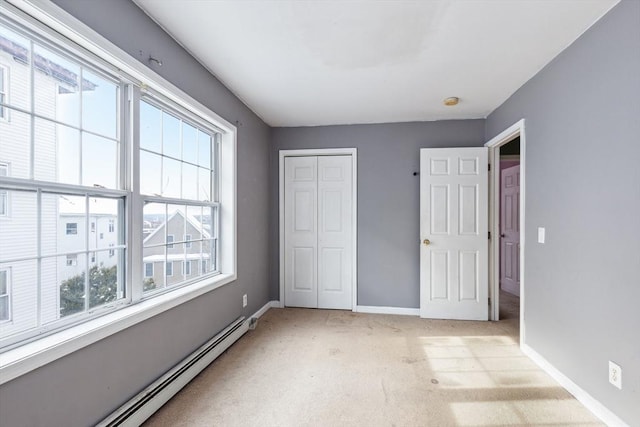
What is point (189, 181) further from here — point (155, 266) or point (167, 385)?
point (167, 385)

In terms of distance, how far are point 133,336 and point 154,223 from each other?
74cm

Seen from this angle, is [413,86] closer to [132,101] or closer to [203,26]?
[203,26]

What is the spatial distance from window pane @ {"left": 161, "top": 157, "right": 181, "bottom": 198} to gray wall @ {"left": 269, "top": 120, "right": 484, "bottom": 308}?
2.06 metres

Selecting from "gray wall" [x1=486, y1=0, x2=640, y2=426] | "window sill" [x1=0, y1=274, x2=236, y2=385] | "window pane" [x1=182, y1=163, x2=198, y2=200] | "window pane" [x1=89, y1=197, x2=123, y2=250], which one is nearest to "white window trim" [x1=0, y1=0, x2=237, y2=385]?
"window sill" [x1=0, y1=274, x2=236, y2=385]

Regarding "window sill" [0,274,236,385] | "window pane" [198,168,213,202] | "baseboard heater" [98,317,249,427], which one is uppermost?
"window pane" [198,168,213,202]

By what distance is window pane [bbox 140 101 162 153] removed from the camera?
6.25 ft

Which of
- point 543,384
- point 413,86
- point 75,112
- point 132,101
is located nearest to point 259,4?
point 132,101

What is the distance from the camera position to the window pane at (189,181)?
93.1 inches

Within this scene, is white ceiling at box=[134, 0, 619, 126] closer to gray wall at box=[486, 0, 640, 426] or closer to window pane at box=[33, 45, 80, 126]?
gray wall at box=[486, 0, 640, 426]

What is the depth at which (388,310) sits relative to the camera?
146 inches

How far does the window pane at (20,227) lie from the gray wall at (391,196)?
304 centimetres

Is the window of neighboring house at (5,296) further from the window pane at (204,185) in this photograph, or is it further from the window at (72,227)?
the window pane at (204,185)

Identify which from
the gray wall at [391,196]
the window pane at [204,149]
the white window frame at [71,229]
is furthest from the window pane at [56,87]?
the gray wall at [391,196]

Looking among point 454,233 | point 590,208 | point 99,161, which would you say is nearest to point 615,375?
point 590,208
